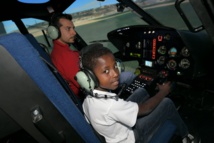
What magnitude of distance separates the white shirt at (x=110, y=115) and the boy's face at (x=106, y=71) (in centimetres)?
6

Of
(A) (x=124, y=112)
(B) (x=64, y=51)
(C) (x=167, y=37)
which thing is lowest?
(C) (x=167, y=37)

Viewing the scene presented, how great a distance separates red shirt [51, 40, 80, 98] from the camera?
1541 mm

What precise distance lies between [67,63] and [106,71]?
620 mm

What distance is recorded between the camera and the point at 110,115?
986 mm

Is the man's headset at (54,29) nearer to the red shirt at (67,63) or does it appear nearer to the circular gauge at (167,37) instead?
the red shirt at (67,63)

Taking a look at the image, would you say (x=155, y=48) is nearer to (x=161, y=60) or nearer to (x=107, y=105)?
(x=161, y=60)

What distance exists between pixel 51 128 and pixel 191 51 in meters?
1.52

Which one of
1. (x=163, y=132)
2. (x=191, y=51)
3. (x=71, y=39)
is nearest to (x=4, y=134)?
(x=163, y=132)

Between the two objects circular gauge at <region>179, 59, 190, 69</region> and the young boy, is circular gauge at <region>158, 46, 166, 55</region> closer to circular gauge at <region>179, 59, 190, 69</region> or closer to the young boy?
circular gauge at <region>179, 59, 190, 69</region>

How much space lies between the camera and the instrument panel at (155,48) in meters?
1.97

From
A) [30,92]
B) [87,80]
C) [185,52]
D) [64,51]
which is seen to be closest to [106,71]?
[87,80]

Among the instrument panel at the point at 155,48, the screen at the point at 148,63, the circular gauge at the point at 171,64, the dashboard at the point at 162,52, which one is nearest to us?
the dashboard at the point at 162,52

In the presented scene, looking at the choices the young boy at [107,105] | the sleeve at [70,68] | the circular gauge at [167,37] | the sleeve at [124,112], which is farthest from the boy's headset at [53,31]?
the circular gauge at [167,37]

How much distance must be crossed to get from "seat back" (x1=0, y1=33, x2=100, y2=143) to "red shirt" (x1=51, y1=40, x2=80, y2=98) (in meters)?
0.75
